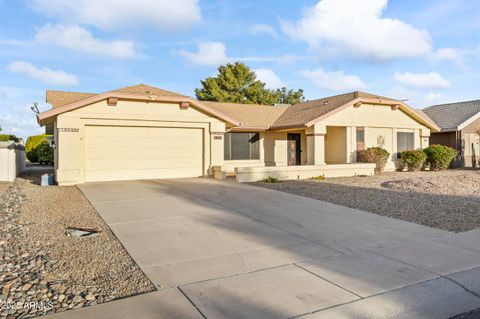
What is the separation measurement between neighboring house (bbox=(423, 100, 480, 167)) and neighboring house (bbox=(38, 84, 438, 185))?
303 cm

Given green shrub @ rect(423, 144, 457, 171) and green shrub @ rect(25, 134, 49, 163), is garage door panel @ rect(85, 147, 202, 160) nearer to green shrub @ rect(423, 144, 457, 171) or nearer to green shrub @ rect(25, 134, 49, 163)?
green shrub @ rect(423, 144, 457, 171)

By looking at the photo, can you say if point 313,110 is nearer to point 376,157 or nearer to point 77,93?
point 376,157

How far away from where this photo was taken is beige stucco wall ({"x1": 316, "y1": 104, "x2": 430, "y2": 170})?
66.8 feet

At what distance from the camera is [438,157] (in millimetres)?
21578

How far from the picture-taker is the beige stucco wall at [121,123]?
14.9 m

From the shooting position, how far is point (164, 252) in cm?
596

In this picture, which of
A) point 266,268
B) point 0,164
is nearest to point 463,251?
point 266,268

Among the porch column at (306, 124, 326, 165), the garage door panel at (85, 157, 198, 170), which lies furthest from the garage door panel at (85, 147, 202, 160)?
the porch column at (306, 124, 326, 165)

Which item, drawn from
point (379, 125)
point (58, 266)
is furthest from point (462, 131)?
point (58, 266)

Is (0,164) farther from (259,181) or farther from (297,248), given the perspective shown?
(297,248)

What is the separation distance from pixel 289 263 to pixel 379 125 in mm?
17873

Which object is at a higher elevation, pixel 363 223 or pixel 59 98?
pixel 59 98

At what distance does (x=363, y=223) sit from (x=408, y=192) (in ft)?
18.5

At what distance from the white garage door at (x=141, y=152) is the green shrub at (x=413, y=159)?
1188 centimetres
